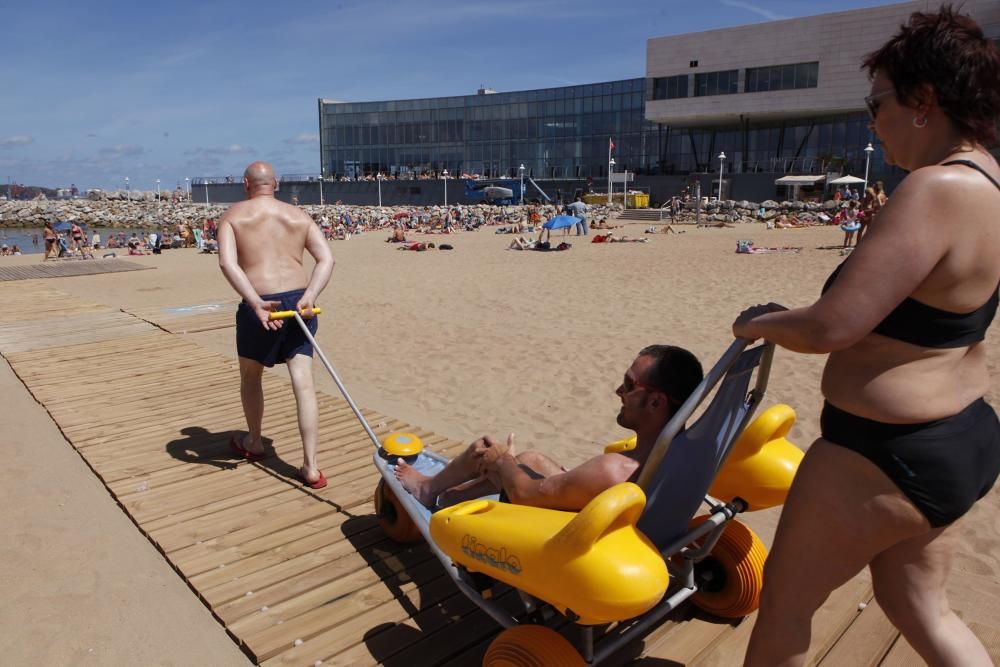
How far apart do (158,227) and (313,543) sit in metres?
72.1

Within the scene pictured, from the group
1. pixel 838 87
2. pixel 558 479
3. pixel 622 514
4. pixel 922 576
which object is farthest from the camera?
pixel 838 87

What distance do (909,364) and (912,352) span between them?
1.1 inches

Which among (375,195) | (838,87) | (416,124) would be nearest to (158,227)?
(375,195)

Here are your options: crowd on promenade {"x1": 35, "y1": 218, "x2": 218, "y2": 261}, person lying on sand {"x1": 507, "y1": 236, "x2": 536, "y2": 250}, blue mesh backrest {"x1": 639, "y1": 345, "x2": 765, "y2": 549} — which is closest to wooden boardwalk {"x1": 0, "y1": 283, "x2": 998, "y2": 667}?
blue mesh backrest {"x1": 639, "y1": 345, "x2": 765, "y2": 549}

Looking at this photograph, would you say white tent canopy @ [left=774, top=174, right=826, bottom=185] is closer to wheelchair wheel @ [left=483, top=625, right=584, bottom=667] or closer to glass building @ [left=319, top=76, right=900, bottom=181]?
glass building @ [left=319, top=76, right=900, bottom=181]

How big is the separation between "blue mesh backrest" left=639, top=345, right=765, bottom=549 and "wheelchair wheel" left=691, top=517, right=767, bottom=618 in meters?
0.46

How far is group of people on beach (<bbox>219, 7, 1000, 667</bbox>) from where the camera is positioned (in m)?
1.44

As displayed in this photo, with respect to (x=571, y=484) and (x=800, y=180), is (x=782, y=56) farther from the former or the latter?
(x=571, y=484)

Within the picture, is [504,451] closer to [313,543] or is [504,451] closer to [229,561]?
[313,543]

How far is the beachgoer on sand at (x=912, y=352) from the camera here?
4.72ft

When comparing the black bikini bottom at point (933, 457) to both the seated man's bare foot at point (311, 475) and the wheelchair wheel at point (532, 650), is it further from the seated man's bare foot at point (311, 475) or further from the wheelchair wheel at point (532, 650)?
the seated man's bare foot at point (311, 475)

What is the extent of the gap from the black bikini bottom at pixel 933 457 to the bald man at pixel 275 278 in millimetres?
3061

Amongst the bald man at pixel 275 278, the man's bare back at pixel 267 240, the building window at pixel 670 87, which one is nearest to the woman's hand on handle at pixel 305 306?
the bald man at pixel 275 278

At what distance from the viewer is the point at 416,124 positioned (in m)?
71.2
